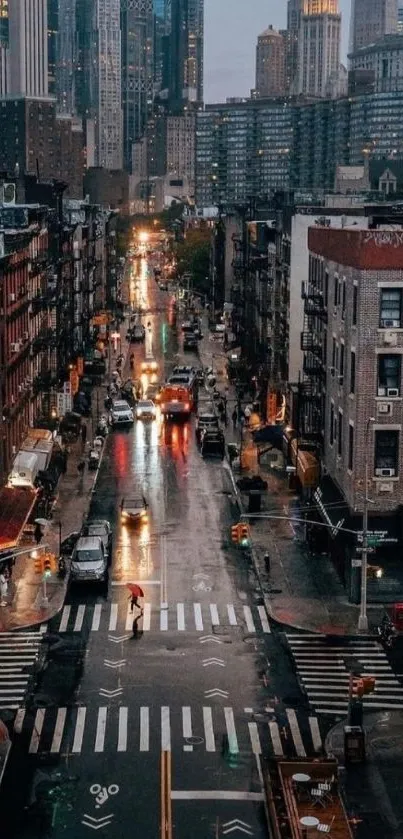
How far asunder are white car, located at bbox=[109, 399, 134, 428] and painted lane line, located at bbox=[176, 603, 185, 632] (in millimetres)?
47782

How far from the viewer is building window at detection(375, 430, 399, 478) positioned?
54.2m

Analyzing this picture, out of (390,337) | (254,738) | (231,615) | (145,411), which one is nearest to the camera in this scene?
(254,738)

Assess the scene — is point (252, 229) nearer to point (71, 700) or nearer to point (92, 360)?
point (92, 360)

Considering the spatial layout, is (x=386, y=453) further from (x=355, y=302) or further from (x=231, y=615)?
(x=231, y=615)

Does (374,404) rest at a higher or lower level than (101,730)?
higher

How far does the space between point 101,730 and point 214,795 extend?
594 centimetres

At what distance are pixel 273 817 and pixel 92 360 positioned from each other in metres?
102

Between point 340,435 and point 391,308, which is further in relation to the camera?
point 340,435

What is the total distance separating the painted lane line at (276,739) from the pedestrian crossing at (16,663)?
823cm

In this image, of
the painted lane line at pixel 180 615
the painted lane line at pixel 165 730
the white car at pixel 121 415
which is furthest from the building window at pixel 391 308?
the white car at pixel 121 415

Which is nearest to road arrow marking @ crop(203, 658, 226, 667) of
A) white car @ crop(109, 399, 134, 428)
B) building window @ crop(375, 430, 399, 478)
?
building window @ crop(375, 430, 399, 478)

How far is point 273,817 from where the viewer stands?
102 ft

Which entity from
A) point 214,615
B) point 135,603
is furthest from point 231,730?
point 135,603

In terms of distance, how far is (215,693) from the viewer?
42562 millimetres
